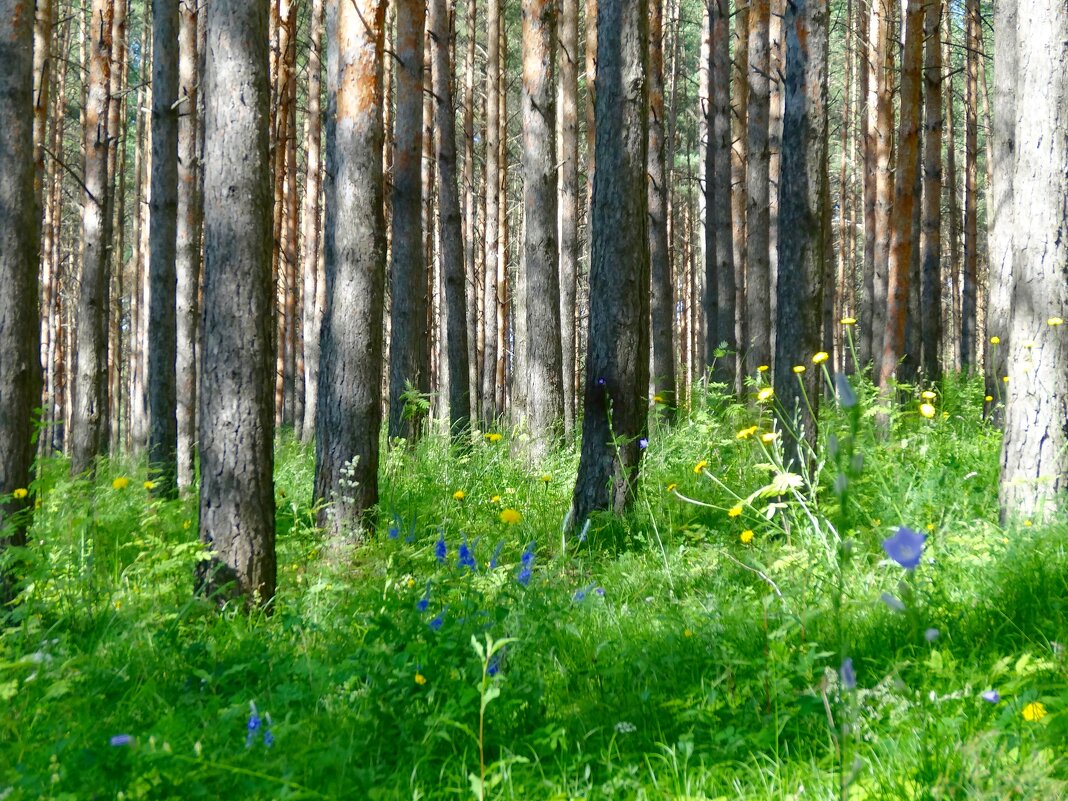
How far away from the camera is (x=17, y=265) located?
15.4 feet

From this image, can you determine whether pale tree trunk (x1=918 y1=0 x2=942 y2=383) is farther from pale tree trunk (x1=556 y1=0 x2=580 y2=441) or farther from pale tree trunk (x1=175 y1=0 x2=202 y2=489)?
pale tree trunk (x1=175 y1=0 x2=202 y2=489)

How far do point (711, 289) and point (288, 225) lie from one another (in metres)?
8.98

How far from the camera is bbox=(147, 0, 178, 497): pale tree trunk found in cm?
908

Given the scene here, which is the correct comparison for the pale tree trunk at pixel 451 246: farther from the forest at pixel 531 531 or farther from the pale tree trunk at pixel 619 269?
the pale tree trunk at pixel 619 269

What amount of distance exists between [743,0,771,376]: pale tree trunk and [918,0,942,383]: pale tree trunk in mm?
2147

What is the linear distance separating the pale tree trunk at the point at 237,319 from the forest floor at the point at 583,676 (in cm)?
23

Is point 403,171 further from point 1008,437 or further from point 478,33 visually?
point 478,33

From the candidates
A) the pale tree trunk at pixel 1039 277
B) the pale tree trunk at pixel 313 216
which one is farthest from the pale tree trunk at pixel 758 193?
the pale tree trunk at pixel 1039 277

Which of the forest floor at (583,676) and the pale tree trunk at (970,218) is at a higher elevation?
the pale tree trunk at (970,218)

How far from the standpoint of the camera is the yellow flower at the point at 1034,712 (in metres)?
2.25

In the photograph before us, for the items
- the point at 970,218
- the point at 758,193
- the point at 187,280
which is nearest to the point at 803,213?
the point at 187,280

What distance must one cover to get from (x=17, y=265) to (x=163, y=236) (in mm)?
4784

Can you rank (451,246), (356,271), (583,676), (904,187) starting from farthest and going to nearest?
(904,187)
(451,246)
(356,271)
(583,676)

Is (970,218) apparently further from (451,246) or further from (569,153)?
(451,246)
